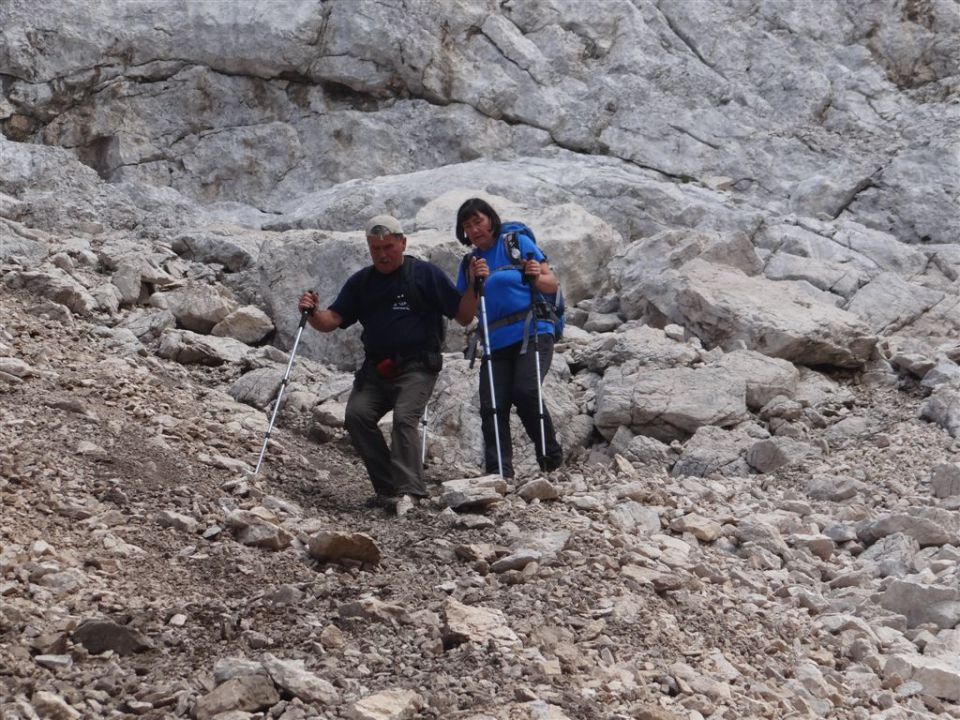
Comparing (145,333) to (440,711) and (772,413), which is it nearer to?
(772,413)

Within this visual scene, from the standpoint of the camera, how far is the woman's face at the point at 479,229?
9961mm

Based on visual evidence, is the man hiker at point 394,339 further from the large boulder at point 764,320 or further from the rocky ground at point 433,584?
the large boulder at point 764,320

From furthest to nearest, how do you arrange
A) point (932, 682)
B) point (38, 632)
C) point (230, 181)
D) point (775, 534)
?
1. point (230, 181)
2. point (775, 534)
3. point (932, 682)
4. point (38, 632)

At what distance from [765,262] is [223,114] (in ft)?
34.9

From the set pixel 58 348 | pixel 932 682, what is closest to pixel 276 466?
pixel 58 348

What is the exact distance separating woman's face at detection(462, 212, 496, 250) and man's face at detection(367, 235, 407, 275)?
0.85 m

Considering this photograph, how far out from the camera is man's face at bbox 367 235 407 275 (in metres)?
9.15

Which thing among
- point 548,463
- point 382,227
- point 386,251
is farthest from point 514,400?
point 382,227

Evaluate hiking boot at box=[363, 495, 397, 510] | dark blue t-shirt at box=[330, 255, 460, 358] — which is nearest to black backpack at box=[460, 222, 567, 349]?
dark blue t-shirt at box=[330, 255, 460, 358]

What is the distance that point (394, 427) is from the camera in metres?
9.09

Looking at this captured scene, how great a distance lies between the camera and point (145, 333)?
12.9 metres

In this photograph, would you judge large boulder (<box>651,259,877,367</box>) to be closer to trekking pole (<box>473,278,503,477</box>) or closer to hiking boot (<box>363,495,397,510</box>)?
trekking pole (<box>473,278,503,477</box>)

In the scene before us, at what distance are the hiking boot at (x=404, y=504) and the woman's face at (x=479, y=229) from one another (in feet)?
8.12

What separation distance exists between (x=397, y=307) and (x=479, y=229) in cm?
118
